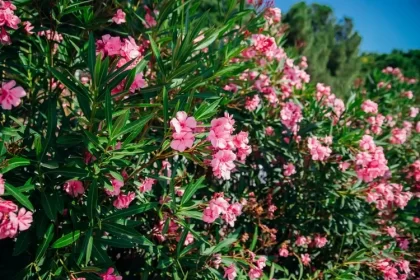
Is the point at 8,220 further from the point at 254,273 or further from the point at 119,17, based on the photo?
the point at 254,273

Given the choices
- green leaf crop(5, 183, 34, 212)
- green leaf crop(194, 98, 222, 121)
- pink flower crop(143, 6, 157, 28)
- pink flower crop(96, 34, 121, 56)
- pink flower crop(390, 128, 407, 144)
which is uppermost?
pink flower crop(390, 128, 407, 144)

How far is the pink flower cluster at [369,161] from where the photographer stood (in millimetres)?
1992

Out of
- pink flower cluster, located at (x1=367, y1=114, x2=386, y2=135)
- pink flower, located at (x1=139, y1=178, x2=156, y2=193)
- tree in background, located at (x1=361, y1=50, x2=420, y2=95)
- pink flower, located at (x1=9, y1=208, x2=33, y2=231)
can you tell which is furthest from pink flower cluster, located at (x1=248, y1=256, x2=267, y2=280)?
tree in background, located at (x1=361, y1=50, x2=420, y2=95)

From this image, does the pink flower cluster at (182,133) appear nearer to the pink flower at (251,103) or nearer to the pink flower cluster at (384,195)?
the pink flower at (251,103)

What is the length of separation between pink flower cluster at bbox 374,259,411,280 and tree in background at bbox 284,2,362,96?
23.2 feet

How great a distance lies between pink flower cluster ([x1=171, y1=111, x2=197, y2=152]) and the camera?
1152mm

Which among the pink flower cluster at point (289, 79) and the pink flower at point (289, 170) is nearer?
the pink flower at point (289, 170)

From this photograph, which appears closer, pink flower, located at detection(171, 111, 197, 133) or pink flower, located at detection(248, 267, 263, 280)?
pink flower, located at detection(171, 111, 197, 133)

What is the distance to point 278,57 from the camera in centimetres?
253

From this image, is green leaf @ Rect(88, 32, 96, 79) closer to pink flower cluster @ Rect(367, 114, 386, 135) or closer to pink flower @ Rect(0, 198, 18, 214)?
pink flower @ Rect(0, 198, 18, 214)

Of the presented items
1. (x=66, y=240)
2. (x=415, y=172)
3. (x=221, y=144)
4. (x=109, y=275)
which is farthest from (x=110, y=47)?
(x=415, y=172)

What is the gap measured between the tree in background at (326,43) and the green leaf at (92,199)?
8.34 metres

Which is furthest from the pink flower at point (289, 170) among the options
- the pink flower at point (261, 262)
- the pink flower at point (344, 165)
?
the pink flower at point (261, 262)

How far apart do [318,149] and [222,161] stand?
1.04 m
